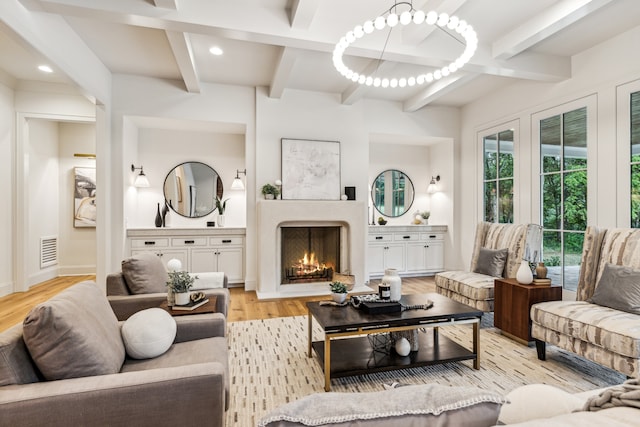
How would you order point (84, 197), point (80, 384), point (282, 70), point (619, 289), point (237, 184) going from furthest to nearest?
point (84, 197)
point (237, 184)
point (282, 70)
point (619, 289)
point (80, 384)

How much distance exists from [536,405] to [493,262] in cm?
346

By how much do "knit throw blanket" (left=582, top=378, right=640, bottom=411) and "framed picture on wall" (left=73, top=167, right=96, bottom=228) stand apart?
22.2 ft

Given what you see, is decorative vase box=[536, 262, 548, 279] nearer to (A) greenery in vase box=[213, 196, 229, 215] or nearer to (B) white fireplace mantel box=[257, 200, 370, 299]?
(B) white fireplace mantel box=[257, 200, 370, 299]

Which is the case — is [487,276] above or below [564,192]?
below

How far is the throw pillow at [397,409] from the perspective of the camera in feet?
2.03

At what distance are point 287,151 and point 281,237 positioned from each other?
1.31 meters

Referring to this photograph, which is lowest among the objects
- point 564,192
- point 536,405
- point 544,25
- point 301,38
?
→ point 536,405

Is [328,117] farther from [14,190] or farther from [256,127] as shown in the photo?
[14,190]

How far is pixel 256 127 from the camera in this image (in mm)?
4988

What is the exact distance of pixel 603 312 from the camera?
243 centimetres

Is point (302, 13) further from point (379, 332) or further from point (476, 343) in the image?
point (476, 343)

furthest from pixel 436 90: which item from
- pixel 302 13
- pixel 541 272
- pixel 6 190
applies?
pixel 6 190

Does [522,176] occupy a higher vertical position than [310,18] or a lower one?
lower

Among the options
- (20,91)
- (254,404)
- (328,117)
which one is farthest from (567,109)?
(20,91)
